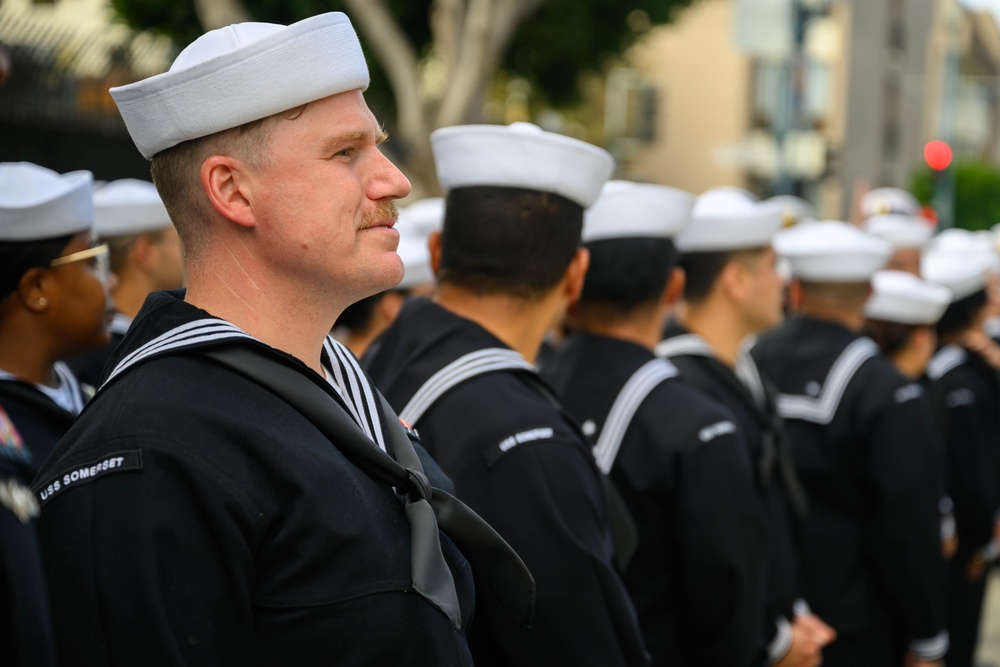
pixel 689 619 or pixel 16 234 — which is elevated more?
pixel 16 234

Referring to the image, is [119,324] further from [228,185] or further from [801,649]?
[228,185]

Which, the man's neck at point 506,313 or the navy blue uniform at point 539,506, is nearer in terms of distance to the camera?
the navy blue uniform at point 539,506

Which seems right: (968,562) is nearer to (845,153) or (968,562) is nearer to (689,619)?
(689,619)

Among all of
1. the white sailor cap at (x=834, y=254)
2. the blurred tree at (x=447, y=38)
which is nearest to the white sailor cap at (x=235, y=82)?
the white sailor cap at (x=834, y=254)

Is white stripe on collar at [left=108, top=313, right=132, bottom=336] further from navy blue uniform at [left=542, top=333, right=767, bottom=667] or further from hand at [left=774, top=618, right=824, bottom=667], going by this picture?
hand at [left=774, top=618, right=824, bottom=667]

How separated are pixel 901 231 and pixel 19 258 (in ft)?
20.0

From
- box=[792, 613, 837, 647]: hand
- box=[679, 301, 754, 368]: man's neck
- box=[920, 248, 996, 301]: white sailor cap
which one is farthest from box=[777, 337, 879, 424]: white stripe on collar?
box=[920, 248, 996, 301]: white sailor cap

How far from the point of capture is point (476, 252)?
10.3 feet

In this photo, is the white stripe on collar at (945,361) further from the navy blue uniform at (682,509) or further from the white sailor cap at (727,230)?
the navy blue uniform at (682,509)

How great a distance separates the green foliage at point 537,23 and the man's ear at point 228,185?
16.2 meters

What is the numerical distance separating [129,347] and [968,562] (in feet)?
20.5

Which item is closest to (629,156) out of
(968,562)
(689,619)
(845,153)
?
(845,153)

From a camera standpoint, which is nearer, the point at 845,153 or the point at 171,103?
the point at 171,103

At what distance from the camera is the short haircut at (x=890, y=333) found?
659cm
